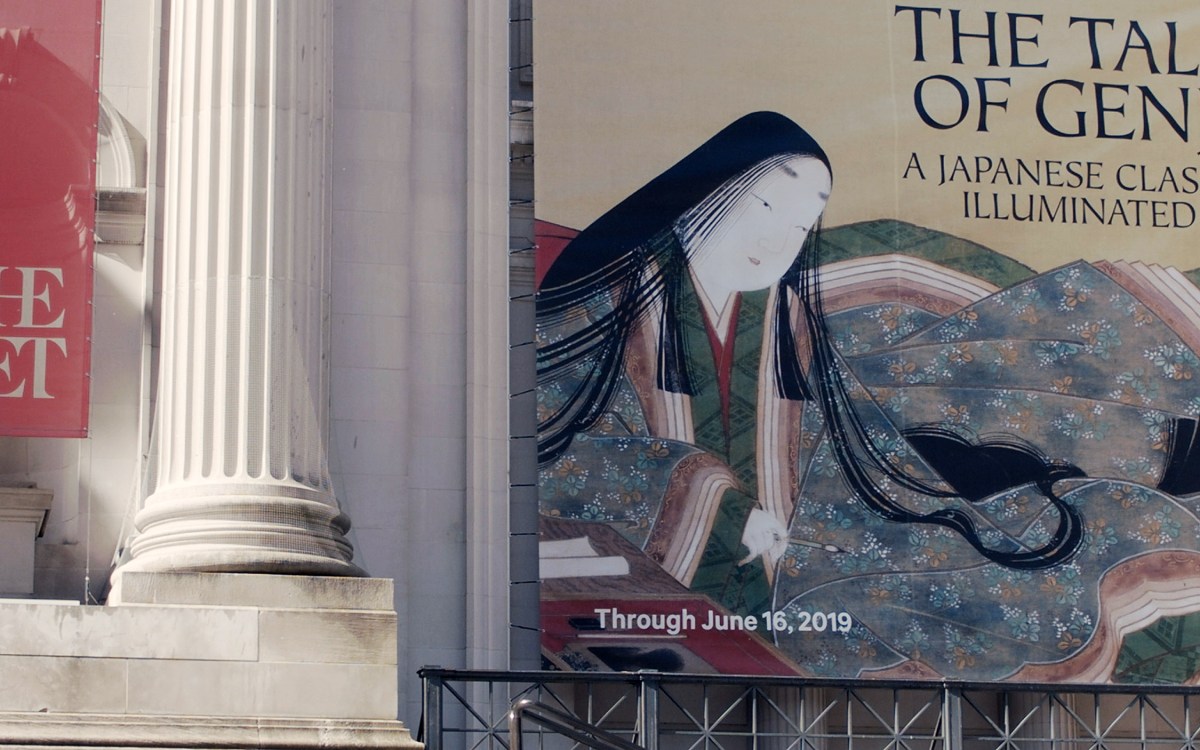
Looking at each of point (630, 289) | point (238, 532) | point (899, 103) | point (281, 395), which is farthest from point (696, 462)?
point (238, 532)

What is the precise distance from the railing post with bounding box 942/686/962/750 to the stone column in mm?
4785

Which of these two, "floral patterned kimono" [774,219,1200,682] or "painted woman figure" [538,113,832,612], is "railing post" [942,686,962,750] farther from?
"painted woman figure" [538,113,832,612]

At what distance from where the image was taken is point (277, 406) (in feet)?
48.8

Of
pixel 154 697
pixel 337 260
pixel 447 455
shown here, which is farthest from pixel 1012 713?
pixel 154 697

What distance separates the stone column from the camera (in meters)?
14.5

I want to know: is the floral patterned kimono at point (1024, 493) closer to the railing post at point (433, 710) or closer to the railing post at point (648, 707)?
the railing post at point (648, 707)

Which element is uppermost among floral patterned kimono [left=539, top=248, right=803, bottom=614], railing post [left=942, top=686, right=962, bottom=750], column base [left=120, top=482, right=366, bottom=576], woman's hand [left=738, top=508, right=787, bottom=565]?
floral patterned kimono [left=539, top=248, right=803, bottom=614]

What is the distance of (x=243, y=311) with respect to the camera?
14953mm

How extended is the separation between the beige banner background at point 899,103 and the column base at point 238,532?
16.7 feet

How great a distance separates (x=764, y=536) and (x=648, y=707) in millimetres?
2412

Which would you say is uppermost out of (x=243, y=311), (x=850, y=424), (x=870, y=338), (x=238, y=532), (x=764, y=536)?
(x=870, y=338)

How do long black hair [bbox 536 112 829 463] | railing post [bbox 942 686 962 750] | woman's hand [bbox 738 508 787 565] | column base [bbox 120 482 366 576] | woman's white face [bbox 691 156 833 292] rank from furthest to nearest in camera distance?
woman's white face [bbox 691 156 833 292] < long black hair [bbox 536 112 829 463] < woman's hand [bbox 738 508 787 565] < railing post [bbox 942 686 962 750] < column base [bbox 120 482 366 576]

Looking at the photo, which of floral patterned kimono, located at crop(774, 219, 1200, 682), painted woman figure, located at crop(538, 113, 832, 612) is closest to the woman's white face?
painted woman figure, located at crop(538, 113, 832, 612)

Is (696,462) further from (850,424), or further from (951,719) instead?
(951,719)
